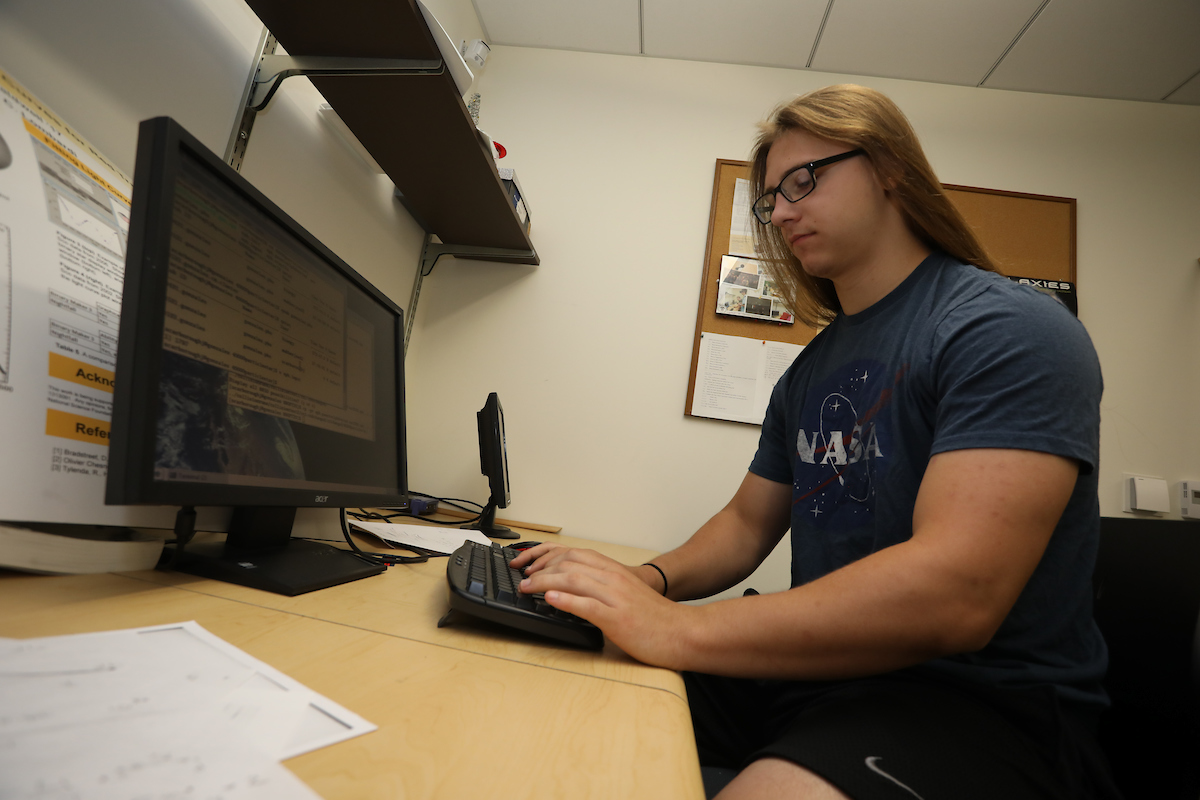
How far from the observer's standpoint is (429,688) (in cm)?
40

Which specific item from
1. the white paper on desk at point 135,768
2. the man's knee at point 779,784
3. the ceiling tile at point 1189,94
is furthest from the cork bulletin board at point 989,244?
the white paper on desk at point 135,768

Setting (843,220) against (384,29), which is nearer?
(843,220)

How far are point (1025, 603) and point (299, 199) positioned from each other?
1.41 m

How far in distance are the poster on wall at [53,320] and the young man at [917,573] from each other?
0.45 m

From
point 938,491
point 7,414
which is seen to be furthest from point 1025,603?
point 7,414

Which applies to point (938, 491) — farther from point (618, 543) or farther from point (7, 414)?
point (618, 543)

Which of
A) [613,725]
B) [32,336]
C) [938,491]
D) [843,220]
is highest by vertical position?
[843,220]

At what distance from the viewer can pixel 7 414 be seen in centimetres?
47

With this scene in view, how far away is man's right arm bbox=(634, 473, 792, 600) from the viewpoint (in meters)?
0.91

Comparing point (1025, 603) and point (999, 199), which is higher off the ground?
point (999, 199)

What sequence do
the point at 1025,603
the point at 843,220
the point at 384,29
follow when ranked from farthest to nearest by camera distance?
the point at 384,29 → the point at 843,220 → the point at 1025,603

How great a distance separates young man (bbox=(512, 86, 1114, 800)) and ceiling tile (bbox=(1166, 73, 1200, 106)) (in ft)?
6.30

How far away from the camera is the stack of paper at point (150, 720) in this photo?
0.23 metres

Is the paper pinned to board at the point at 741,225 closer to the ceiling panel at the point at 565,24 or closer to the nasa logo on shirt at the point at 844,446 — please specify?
the ceiling panel at the point at 565,24
